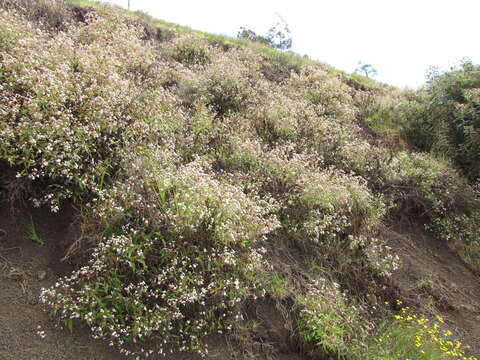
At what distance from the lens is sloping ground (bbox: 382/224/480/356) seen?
5355 millimetres

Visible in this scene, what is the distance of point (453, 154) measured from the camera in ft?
29.3

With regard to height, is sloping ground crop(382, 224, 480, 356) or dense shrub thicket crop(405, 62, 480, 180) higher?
dense shrub thicket crop(405, 62, 480, 180)

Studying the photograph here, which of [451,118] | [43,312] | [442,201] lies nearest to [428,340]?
[442,201]

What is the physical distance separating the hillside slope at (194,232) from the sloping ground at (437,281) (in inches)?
1.1

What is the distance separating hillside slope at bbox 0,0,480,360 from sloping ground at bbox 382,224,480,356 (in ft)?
0.09

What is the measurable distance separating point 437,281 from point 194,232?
4.66m

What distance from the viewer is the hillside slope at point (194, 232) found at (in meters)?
3.48

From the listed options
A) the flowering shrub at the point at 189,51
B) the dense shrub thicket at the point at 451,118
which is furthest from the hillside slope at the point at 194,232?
the dense shrub thicket at the point at 451,118

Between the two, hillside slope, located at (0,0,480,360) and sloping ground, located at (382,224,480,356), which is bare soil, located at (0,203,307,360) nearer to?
hillside slope, located at (0,0,480,360)

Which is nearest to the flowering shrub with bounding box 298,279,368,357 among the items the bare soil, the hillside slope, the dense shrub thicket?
the hillside slope

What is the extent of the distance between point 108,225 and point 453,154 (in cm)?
868

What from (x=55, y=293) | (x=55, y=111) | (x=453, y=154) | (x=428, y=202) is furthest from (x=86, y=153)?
(x=453, y=154)

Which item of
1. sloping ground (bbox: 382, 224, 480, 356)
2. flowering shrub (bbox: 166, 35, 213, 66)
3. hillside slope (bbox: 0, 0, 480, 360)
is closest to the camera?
hillside slope (bbox: 0, 0, 480, 360)

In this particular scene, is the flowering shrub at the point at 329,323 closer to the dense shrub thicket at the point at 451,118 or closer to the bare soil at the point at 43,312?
the bare soil at the point at 43,312
